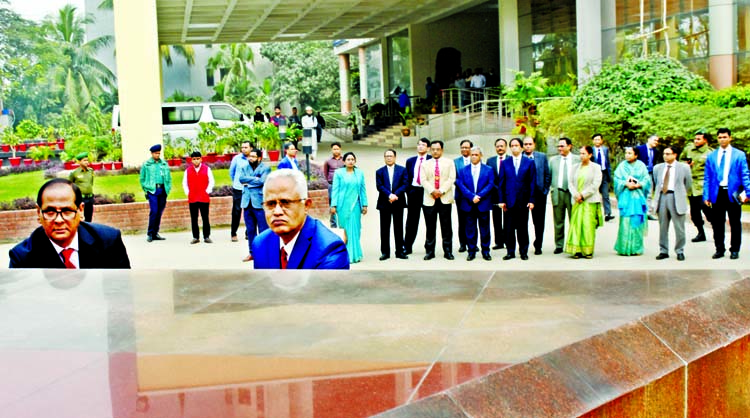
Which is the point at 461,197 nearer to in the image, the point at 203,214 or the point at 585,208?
the point at 585,208

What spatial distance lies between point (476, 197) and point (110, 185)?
10181 mm

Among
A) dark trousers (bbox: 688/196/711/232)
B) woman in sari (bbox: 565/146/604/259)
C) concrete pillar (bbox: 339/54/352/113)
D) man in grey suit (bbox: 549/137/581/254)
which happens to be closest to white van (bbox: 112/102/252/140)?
man in grey suit (bbox: 549/137/581/254)

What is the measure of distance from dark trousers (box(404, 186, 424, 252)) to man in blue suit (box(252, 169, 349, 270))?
8120 millimetres

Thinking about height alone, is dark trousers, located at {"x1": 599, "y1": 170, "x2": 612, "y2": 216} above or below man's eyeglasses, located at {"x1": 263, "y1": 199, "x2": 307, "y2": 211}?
below

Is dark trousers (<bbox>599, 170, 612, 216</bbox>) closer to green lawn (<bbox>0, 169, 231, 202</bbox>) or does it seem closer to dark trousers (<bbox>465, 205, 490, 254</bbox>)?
dark trousers (<bbox>465, 205, 490, 254</bbox>)

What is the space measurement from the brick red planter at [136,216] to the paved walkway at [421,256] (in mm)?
303

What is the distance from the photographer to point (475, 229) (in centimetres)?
1253

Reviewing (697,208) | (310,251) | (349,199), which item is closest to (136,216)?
(349,199)

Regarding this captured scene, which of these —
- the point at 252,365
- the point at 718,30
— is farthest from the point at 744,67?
the point at 252,365

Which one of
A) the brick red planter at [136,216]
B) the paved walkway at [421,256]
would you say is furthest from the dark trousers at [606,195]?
the brick red planter at [136,216]

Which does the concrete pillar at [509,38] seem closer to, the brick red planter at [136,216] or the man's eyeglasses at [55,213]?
the brick red planter at [136,216]

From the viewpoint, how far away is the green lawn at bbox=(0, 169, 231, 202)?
18734 millimetres

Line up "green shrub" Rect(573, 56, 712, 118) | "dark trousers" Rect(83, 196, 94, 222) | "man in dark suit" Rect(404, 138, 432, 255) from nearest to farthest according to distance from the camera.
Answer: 1. "man in dark suit" Rect(404, 138, 432, 255)
2. "dark trousers" Rect(83, 196, 94, 222)
3. "green shrub" Rect(573, 56, 712, 118)

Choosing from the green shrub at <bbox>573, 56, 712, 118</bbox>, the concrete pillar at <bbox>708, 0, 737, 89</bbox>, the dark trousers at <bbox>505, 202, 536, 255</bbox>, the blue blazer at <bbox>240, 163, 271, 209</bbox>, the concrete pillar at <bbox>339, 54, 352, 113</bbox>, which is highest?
the concrete pillar at <bbox>339, 54, 352, 113</bbox>
